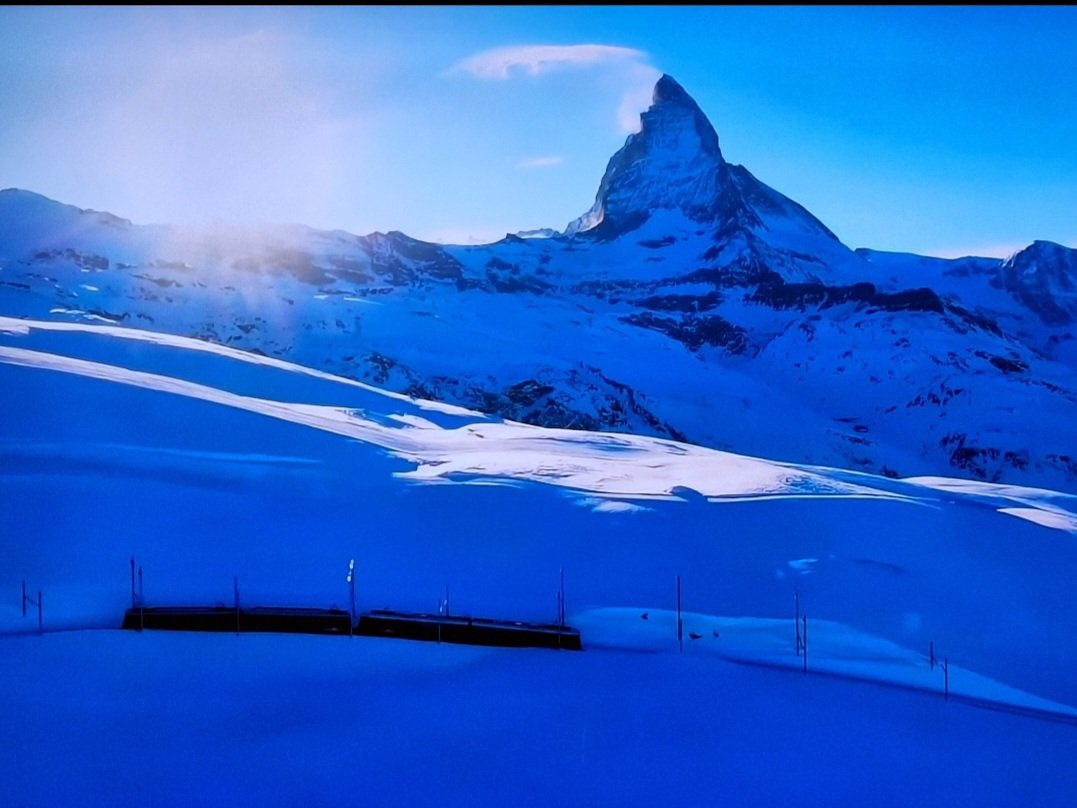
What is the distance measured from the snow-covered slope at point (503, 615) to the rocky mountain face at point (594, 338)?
152 feet

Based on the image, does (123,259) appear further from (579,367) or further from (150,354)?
(150,354)

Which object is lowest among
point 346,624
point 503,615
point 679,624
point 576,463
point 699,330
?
point 679,624

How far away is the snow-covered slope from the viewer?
11.9m

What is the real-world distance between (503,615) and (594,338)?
108638mm

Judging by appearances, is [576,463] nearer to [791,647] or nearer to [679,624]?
[679,624]

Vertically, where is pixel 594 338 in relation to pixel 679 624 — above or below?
above

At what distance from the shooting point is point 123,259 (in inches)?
4791

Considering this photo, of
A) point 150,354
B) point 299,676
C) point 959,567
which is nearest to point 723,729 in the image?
point 299,676

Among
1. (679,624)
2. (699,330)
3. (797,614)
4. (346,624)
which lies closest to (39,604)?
(346,624)

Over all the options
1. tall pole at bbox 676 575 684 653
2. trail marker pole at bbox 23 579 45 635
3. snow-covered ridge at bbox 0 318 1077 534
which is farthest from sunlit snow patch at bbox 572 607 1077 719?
trail marker pole at bbox 23 579 45 635

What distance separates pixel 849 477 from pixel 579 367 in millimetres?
69884

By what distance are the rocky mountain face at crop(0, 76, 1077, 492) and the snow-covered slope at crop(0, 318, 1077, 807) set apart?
152 ft

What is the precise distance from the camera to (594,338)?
125 meters

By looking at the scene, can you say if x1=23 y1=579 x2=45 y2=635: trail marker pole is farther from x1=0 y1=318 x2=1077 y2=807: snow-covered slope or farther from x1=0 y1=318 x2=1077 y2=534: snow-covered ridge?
x1=0 y1=318 x2=1077 y2=534: snow-covered ridge
